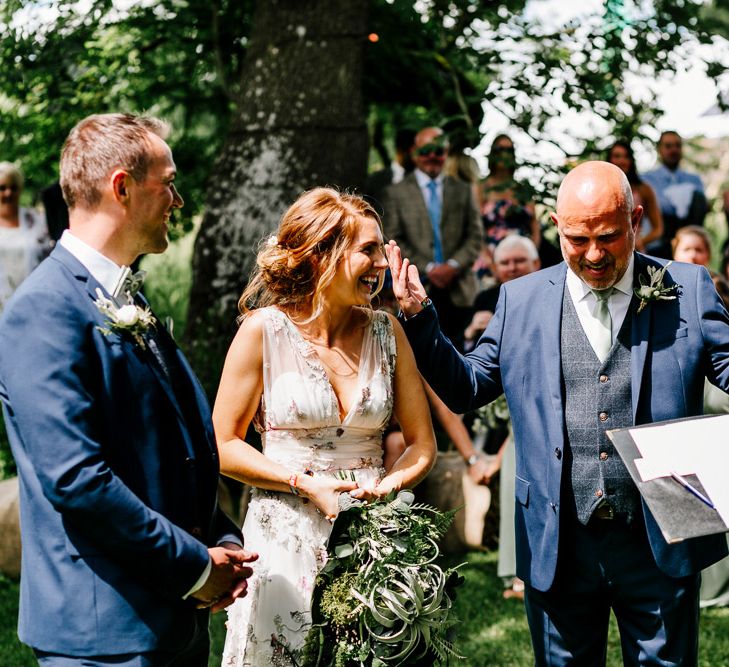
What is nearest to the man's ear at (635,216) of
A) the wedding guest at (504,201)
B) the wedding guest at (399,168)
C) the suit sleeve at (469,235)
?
the wedding guest at (504,201)

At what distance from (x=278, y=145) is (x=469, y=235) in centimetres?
188

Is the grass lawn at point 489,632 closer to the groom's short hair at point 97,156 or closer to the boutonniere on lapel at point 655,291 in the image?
the boutonniere on lapel at point 655,291

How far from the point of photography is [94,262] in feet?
8.66

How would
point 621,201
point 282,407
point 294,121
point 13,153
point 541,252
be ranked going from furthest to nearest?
1. point 13,153
2. point 541,252
3. point 294,121
4. point 282,407
5. point 621,201

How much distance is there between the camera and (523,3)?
802 cm

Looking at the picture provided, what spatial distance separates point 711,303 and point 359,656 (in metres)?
1.62

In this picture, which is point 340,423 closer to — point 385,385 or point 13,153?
point 385,385

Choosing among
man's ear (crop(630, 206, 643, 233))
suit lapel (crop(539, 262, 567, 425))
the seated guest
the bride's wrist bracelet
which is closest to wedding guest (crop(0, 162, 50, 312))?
the seated guest

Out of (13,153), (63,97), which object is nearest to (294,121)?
(63,97)

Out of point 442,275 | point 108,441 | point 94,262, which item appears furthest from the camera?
point 442,275

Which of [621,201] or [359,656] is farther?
[621,201]

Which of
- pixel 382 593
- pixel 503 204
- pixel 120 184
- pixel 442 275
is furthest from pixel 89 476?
pixel 503 204

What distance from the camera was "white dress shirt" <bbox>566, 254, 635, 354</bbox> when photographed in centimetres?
336

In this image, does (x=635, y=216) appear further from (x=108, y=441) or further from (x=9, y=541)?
(x=9, y=541)
